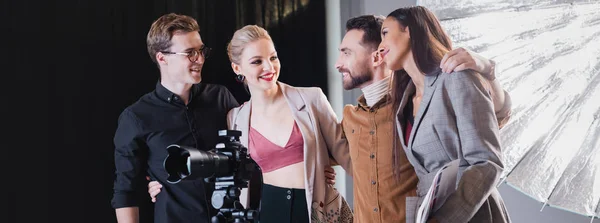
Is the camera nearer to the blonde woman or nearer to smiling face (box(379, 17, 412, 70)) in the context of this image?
the blonde woman

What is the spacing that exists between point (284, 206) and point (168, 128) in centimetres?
55

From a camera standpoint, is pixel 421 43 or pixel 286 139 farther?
pixel 286 139

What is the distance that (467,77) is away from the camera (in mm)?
2299

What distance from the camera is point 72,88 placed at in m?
2.88

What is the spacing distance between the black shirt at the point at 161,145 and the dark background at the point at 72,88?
19 centimetres

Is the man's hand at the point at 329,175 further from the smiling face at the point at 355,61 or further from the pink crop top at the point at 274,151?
the smiling face at the point at 355,61

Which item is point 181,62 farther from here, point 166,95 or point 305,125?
point 305,125

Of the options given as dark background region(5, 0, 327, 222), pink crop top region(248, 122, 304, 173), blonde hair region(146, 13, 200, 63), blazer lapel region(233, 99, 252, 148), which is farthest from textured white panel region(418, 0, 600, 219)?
blonde hair region(146, 13, 200, 63)

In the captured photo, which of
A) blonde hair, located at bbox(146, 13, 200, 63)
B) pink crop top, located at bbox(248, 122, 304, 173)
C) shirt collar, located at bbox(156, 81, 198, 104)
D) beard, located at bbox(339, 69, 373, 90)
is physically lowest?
pink crop top, located at bbox(248, 122, 304, 173)

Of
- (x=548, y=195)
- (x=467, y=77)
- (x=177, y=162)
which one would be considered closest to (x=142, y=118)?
(x=177, y=162)

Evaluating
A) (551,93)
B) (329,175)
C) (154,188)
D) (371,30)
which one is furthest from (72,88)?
(551,93)

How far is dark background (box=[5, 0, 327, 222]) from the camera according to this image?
8.97 ft

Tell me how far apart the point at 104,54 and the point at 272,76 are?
75 centimetres

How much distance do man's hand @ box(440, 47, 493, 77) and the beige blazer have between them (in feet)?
1.74
